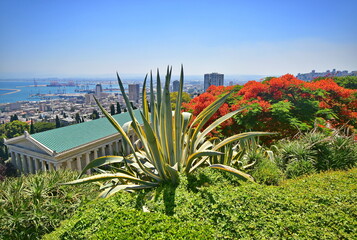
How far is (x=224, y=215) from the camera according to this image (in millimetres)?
3146

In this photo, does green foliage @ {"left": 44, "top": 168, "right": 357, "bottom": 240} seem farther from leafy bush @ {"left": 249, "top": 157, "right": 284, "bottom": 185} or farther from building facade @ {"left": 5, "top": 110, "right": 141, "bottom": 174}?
building facade @ {"left": 5, "top": 110, "right": 141, "bottom": 174}

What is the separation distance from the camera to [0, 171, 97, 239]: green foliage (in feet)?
13.7

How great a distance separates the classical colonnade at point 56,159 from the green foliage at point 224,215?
985 cm

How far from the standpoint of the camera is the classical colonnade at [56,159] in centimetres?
1224

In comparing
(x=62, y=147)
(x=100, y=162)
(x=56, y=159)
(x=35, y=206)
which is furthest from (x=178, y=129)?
(x=62, y=147)

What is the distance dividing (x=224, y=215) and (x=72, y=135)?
44.9 ft

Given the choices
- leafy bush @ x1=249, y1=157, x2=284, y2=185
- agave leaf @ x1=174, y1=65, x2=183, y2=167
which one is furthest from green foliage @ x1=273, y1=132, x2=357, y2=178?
agave leaf @ x1=174, y1=65, x2=183, y2=167

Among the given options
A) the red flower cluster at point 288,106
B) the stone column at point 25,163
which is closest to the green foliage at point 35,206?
the red flower cluster at point 288,106

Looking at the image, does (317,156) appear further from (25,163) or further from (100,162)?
(25,163)

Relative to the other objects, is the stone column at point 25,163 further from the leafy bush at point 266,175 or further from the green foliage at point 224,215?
the leafy bush at point 266,175

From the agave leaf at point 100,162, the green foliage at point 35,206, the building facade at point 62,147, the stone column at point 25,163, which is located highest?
the agave leaf at point 100,162

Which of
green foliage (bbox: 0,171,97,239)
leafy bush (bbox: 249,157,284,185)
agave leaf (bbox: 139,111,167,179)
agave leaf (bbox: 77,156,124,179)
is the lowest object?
green foliage (bbox: 0,171,97,239)

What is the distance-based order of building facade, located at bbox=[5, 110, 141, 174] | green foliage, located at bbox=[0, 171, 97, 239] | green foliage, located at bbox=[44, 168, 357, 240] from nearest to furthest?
green foliage, located at bbox=[44, 168, 357, 240] < green foliage, located at bbox=[0, 171, 97, 239] < building facade, located at bbox=[5, 110, 141, 174]

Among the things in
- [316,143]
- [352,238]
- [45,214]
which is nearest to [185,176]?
[352,238]
